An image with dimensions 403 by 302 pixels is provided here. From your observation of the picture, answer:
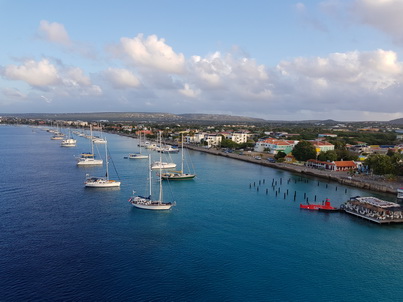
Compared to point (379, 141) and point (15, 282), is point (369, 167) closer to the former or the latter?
point (379, 141)

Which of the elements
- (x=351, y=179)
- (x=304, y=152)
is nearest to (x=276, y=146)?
(x=304, y=152)

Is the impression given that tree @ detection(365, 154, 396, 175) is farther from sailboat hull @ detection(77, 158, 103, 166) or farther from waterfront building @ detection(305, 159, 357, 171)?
sailboat hull @ detection(77, 158, 103, 166)

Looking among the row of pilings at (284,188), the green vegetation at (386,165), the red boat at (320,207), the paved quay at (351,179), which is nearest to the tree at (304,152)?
the paved quay at (351,179)

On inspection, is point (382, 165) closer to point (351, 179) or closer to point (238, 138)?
point (351, 179)

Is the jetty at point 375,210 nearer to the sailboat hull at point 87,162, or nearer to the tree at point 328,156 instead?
the tree at point 328,156

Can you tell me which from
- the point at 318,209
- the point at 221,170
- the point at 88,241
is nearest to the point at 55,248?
the point at 88,241

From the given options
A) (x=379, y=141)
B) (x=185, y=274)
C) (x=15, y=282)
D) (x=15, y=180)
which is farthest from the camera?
(x=379, y=141)
